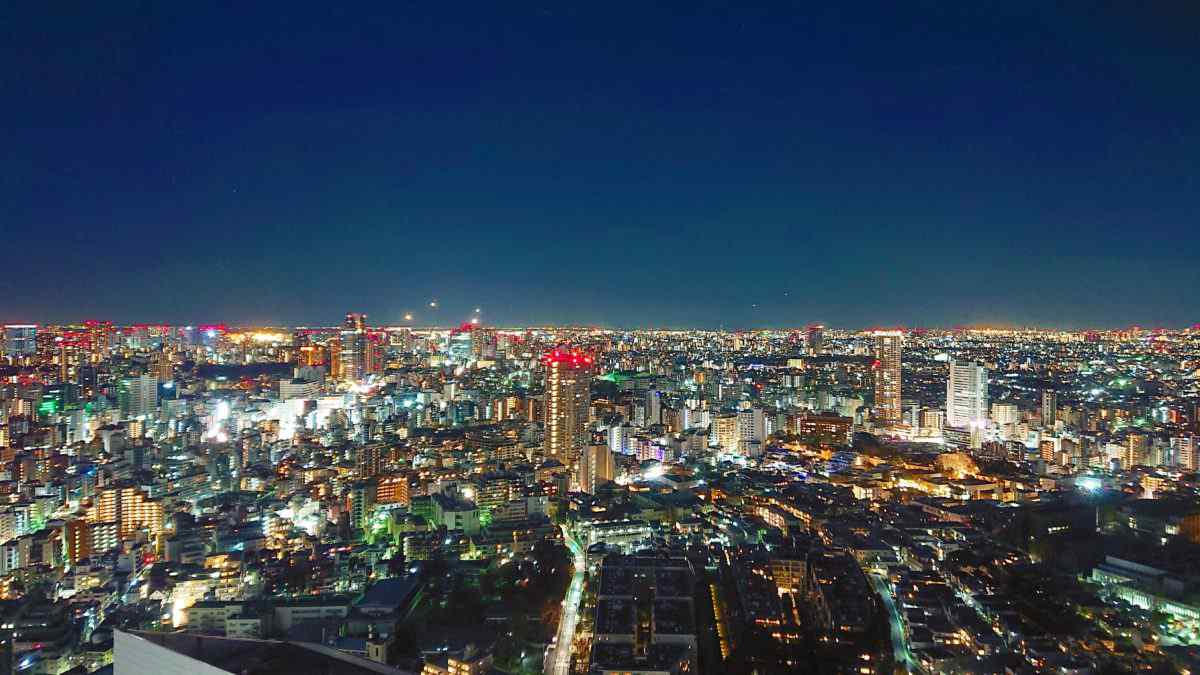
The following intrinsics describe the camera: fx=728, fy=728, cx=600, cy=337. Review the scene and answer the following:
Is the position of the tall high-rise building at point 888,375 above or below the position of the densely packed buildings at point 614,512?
above

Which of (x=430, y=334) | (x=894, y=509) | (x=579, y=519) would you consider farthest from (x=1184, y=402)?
(x=430, y=334)

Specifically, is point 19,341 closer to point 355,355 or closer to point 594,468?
point 355,355

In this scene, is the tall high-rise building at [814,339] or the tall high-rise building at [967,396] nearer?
the tall high-rise building at [967,396]

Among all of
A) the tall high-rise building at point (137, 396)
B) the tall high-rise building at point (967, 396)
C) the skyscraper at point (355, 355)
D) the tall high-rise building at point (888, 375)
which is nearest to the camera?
the tall high-rise building at point (137, 396)

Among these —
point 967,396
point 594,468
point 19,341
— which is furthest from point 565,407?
point 19,341

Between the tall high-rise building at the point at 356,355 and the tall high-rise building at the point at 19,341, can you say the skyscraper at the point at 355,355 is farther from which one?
the tall high-rise building at the point at 19,341

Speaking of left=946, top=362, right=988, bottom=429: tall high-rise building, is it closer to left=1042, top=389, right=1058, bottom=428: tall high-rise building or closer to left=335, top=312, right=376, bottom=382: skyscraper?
left=1042, top=389, right=1058, bottom=428: tall high-rise building

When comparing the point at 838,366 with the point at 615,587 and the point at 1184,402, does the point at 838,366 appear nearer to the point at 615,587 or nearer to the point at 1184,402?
the point at 1184,402

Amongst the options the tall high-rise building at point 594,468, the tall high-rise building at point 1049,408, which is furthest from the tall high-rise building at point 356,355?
the tall high-rise building at point 1049,408

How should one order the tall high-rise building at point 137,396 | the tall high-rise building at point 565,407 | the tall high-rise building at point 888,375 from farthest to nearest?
the tall high-rise building at point 888,375 < the tall high-rise building at point 137,396 < the tall high-rise building at point 565,407
